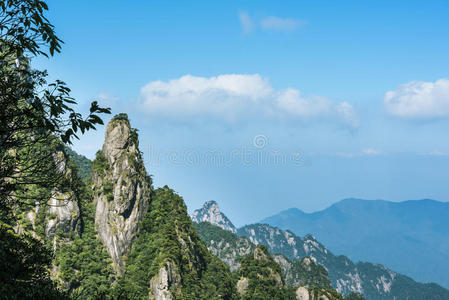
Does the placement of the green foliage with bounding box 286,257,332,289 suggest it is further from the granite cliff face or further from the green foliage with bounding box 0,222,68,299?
the green foliage with bounding box 0,222,68,299

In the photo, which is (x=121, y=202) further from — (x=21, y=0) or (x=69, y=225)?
(x=21, y=0)

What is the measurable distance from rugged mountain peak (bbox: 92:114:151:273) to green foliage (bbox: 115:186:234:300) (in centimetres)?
289

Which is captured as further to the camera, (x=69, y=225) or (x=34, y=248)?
(x=69, y=225)

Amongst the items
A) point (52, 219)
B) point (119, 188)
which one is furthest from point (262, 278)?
point (52, 219)

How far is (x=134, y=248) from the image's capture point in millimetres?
68812

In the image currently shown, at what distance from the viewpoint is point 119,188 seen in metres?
69.4

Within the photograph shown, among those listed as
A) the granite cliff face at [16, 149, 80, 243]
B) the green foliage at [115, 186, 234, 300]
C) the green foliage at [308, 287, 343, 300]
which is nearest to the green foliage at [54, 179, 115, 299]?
the granite cliff face at [16, 149, 80, 243]

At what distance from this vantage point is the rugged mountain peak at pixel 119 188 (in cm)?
6806

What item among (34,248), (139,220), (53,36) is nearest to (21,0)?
(53,36)

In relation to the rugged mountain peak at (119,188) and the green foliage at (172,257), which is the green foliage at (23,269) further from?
the rugged mountain peak at (119,188)

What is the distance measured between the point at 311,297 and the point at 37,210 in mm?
73851

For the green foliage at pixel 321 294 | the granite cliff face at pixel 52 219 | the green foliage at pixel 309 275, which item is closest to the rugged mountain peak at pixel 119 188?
the granite cliff face at pixel 52 219

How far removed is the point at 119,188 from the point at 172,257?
19.1m

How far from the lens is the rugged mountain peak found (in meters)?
68.1
